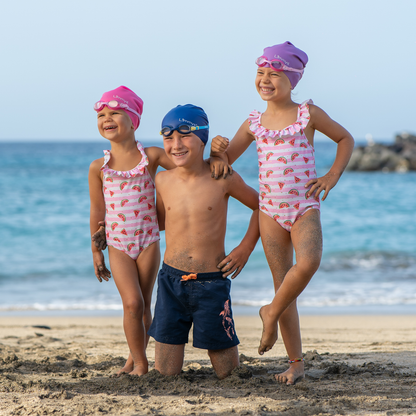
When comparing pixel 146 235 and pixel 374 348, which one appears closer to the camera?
pixel 146 235

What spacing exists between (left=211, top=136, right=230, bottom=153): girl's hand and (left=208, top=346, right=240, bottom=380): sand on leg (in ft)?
4.26

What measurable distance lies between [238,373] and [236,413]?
0.65m

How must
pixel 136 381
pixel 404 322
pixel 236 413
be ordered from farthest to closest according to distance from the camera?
pixel 404 322 < pixel 136 381 < pixel 236 413

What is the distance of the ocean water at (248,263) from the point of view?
6.84m

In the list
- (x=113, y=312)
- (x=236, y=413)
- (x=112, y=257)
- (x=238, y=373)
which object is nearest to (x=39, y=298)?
(x=113, y=312)

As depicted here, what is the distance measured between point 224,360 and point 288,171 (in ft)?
4.24

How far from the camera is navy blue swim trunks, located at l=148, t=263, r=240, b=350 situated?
3.20 m

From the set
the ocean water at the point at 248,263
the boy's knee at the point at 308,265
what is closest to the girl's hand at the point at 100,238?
the boy's knee at the point at 308,265

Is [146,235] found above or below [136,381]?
above

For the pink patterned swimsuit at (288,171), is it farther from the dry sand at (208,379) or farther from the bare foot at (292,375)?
the dry sand at (208,379)

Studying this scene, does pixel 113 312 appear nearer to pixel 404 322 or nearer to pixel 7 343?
pixel 7 343

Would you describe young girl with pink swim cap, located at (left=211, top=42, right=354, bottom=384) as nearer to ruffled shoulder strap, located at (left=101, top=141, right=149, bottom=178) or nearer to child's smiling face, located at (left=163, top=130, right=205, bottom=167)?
child's smiling face, located at (left=163, top=130, right=205, bottom=167)

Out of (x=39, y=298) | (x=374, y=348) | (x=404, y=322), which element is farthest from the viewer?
(x=39, y=298)

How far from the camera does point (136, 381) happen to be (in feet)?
10.4
